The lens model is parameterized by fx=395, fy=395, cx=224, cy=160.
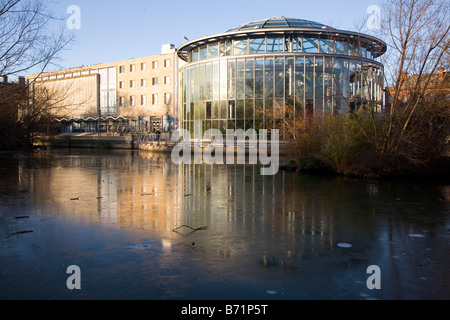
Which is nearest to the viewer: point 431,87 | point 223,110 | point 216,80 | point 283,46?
point 431,87

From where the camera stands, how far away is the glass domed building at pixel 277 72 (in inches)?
1405

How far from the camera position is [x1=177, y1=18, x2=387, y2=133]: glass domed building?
35688 mm

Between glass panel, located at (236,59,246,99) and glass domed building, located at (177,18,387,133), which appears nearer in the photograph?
glass domed building, located at (177,18,387,133)

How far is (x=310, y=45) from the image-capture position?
36281 mm

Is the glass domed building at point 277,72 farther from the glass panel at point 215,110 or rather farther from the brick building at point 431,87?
the brick building at point 431,87

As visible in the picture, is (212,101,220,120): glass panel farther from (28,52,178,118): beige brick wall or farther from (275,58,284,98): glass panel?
(28,52,178,118): beige brick wall

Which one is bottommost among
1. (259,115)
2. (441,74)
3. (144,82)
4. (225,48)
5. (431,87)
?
(431,87)

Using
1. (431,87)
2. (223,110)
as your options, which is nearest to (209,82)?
(223,110)

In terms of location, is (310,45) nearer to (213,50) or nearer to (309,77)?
(309,77)

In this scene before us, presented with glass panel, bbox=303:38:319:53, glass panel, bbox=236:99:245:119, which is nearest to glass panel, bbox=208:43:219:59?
glass panel, bbox=236:99:245:119

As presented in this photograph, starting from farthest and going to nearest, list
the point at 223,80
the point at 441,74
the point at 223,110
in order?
the point at 223,80
the point at 223,110
the point at 441,74

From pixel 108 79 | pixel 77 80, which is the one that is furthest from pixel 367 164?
pixel 77 80

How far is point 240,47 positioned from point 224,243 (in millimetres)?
32607
